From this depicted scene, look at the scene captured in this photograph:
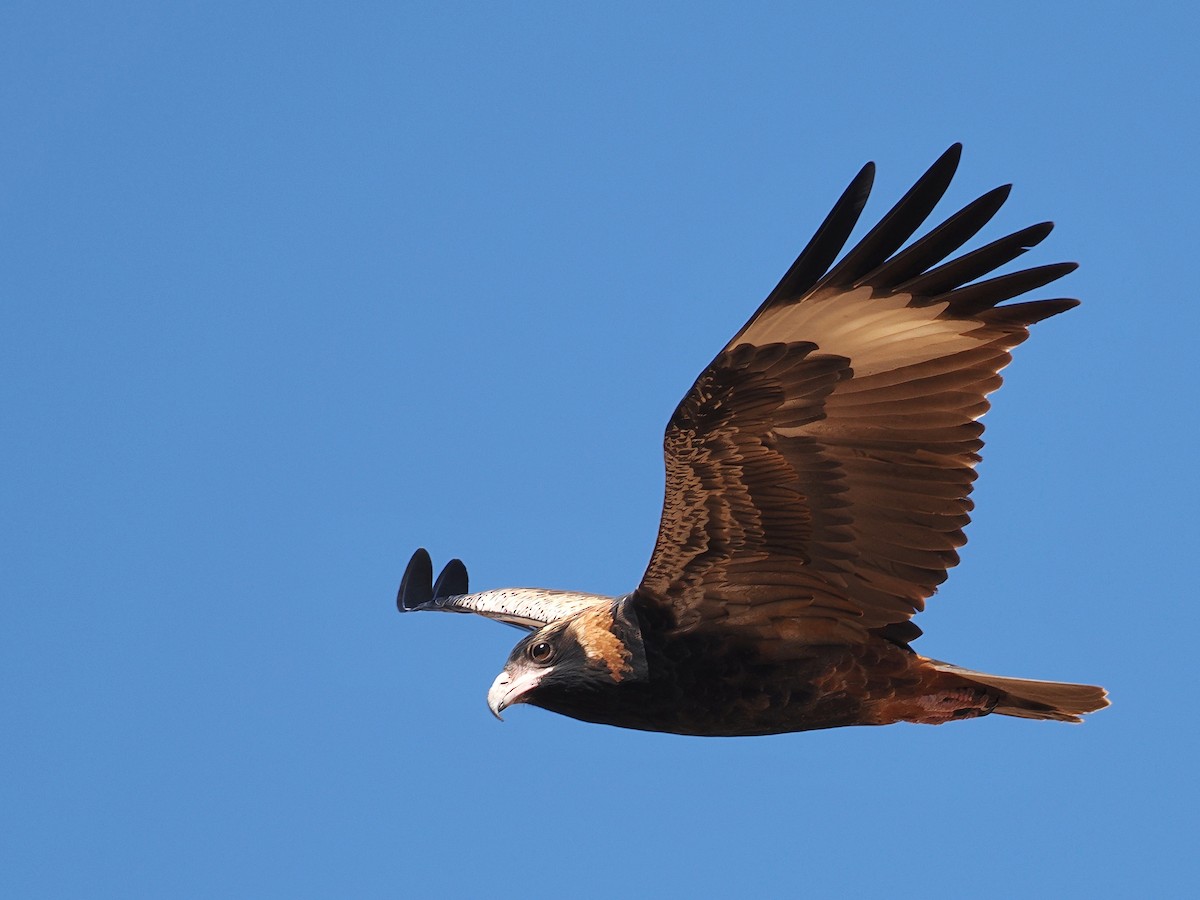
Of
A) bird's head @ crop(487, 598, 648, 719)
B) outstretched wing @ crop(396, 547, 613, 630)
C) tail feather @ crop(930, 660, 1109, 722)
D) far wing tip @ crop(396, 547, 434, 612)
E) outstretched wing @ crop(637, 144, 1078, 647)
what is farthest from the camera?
far wing tip @ crop(396, 547, 434, 612)

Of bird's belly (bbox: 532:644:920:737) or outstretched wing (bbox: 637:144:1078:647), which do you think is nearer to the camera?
outstretched wing (bbox: 637:144:1078:647)

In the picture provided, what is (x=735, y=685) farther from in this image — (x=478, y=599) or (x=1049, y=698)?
(x=478, y=599)

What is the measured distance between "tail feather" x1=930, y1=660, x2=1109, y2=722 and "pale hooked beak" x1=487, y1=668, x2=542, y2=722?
2046 mm

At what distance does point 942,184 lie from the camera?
7.89m

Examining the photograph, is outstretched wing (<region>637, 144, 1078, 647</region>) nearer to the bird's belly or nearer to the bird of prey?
the bird of prey

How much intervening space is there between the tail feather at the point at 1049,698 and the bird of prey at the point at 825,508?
0.01 metres

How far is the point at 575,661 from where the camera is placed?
8664 millimetres

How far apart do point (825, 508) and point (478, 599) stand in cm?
398

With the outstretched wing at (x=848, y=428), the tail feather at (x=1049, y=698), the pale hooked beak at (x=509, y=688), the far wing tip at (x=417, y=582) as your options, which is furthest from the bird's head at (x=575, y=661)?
the far wing tip at (x=417, y=582)

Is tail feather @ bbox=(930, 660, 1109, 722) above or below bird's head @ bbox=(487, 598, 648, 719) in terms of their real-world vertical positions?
below

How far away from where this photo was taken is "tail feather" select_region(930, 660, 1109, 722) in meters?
8.96

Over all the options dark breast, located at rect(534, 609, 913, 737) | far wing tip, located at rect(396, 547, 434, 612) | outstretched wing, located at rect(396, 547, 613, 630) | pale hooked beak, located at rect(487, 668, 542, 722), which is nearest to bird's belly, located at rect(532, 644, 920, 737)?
dark breast, located at rect(534, 609, 913, 737)

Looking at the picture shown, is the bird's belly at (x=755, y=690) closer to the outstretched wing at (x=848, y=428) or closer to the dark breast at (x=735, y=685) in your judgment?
the dark breast at (x=735, y=685)

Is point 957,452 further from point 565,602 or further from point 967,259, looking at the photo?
point 565,602
